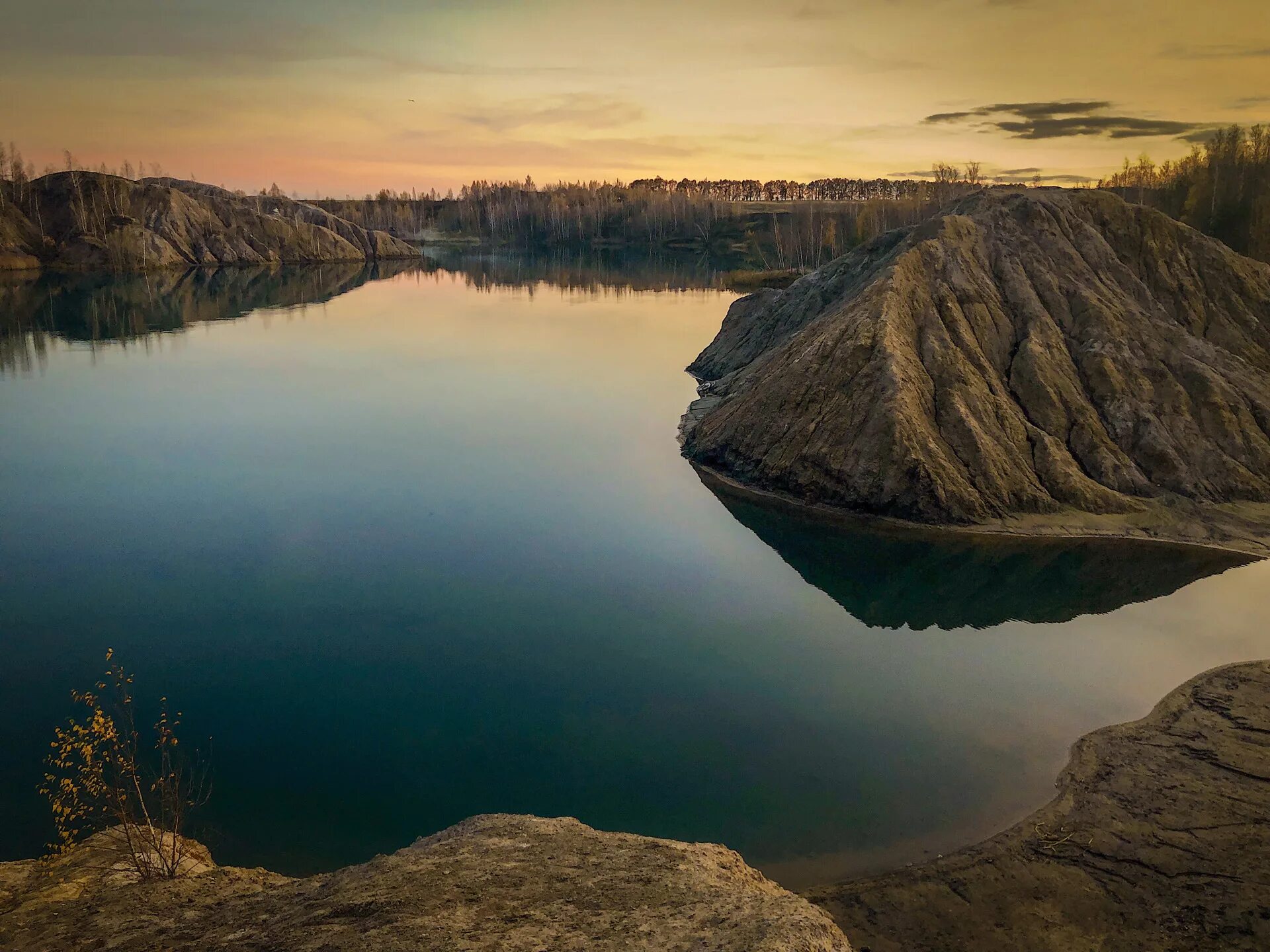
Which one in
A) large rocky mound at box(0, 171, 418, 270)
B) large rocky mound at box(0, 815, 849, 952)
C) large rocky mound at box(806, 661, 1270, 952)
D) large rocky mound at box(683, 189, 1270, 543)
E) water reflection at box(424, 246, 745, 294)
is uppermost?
large rocky mound at box(0, 171, 418, 270)

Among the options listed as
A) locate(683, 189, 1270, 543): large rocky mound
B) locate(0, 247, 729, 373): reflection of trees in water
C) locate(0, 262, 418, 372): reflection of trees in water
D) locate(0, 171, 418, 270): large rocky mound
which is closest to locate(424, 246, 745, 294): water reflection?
locate(0, 247, 729, 373): reflection of trees in water

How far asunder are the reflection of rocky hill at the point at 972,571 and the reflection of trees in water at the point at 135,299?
59.3 metres

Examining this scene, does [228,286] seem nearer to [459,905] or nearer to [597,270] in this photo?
[597,270]

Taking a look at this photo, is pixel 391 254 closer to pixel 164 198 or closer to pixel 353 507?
pixel 164 198

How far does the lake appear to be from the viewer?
16.1 meters

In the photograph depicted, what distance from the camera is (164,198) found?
154 m

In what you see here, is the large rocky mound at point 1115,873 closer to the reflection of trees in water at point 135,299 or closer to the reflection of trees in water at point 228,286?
the reflection of trees in water at point 228,286

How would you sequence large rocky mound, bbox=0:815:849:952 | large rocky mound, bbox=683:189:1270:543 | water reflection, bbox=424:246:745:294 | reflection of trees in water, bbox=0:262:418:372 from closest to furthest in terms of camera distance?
large rocky mound, bbox=0:815:849:952 → large rocky mound, bbox=683:189:1270:543 → reflection of trees in water, bbox=0:262:418:372 → water reflection, bbox=424:246:745:294

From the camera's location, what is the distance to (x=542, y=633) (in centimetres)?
2269

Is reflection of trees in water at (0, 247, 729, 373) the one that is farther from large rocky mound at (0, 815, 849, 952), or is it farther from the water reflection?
large rocky mound at (0, 815, 849, 952)

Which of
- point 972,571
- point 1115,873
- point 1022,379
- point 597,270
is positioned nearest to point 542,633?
point 1115,873

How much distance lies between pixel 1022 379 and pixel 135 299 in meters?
102

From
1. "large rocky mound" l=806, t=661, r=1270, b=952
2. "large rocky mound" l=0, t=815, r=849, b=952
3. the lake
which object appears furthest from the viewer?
the lake

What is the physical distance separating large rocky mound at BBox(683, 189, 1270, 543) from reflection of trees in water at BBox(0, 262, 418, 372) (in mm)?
56762
